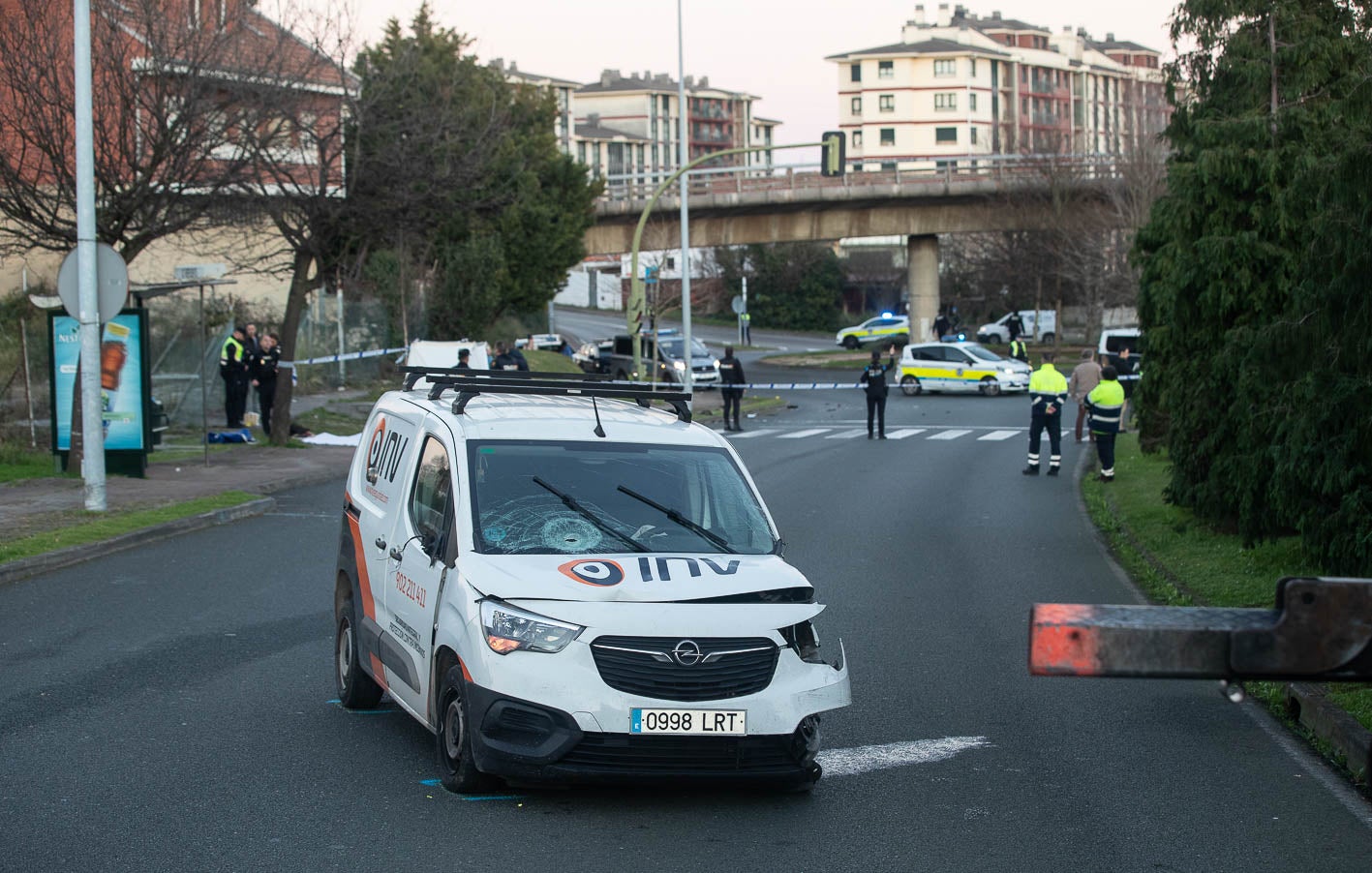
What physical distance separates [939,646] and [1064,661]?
727cm

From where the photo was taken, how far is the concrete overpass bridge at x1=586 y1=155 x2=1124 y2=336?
55250mm

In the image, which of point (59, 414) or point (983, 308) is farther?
point (983, 308)

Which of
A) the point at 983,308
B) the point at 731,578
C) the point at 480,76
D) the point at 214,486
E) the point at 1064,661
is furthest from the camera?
the point at 983,308

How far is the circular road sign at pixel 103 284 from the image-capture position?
1659 cm

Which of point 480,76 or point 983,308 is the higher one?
point 480,76

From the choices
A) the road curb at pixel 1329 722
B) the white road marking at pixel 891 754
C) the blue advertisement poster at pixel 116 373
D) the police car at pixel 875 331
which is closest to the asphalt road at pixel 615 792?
the white road marking at pixel 891 754

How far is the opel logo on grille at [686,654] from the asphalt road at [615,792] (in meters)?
0.68

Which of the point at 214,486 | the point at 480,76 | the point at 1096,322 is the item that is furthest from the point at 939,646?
the point at 1096,322

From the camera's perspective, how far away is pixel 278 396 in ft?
81.8

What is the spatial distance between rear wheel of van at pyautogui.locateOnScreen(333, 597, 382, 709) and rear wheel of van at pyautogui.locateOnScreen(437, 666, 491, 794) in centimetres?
152

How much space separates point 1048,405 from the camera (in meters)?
22.3

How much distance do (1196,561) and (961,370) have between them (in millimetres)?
31151

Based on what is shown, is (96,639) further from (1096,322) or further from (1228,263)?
(1096,322)

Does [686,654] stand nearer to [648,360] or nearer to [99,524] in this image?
[99,524]
